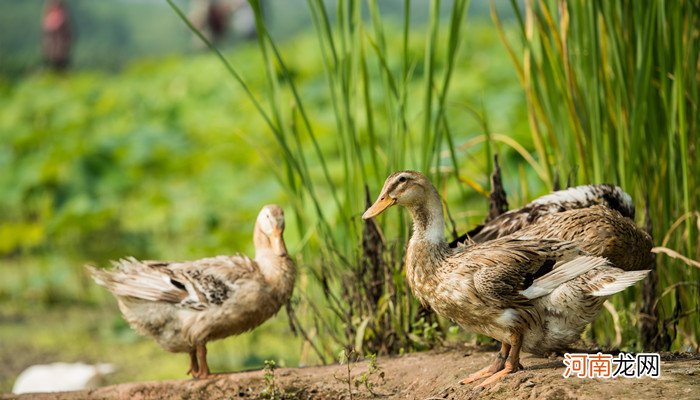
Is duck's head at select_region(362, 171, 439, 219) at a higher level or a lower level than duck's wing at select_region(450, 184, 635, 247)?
higher

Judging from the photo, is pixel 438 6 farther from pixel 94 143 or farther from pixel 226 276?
pixel 94 143

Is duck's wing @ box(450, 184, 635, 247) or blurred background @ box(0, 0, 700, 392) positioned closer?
duck's wing @ box(450, 184, 635, 247)

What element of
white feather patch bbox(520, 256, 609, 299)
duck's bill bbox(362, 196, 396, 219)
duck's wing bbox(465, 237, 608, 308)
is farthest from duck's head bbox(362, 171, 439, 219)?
white feather patch bbox(520, 256, 609, 299)

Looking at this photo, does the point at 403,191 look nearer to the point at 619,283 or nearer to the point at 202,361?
the point at 619,283

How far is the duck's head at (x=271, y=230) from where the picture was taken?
4.22m

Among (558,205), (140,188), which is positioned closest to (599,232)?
(558,205)

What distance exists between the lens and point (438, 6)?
440cm

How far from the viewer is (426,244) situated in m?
3.63

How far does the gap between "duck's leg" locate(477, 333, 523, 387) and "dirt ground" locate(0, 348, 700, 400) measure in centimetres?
3

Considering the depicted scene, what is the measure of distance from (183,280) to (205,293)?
0.12 meters

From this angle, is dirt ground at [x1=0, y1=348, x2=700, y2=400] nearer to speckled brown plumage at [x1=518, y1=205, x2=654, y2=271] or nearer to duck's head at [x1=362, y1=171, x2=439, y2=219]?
speckled brown plumage at [x1=518, y1=205, x2=654, y2=271]

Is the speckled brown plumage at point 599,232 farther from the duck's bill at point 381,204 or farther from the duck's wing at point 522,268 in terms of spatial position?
the duck's bill at point 381,204

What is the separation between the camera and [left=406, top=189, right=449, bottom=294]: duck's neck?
362 cm

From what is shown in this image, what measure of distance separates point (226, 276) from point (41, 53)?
18.8 m
